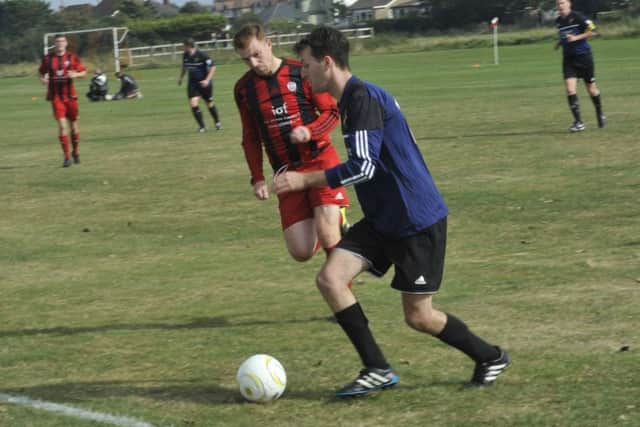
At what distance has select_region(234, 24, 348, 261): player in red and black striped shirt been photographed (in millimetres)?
7695

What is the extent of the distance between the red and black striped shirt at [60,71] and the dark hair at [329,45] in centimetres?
1314

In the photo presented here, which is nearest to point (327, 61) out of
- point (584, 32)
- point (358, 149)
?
point (358, 149)

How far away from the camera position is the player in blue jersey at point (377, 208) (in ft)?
18.9

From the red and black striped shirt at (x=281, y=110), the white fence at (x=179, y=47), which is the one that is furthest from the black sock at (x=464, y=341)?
the white fence at (x=179, y=47)

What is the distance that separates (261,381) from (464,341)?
1.17 metres

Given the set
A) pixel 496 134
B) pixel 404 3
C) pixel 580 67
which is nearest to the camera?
pixel 580 67

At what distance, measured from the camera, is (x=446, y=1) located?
322 feet

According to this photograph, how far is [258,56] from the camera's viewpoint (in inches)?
308

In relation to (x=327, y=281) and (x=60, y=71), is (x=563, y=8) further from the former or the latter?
(x=327, y=281)

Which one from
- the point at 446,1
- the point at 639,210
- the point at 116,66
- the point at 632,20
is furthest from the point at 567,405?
the point at 446,1

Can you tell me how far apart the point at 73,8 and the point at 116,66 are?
60813 millimetres

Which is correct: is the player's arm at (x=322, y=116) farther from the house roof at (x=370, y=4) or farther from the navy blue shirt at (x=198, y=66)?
the house roof at (x=370, y=4)

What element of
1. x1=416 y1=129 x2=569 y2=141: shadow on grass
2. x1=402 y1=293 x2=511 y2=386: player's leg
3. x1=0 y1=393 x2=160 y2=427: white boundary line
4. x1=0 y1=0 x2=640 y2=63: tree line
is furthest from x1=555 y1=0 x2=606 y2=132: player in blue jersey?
x1=0 y1=0 x2=640 y2=63: tree line

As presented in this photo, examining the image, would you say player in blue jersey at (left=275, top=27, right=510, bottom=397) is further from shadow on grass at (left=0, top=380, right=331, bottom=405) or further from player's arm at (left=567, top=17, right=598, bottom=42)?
player's arm at (left=567, top=17, right=598, bottom=42)
